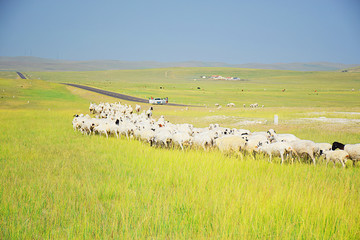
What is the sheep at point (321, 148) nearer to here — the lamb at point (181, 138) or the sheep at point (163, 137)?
the lamb at point (181, 138)

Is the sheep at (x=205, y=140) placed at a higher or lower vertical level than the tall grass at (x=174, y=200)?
lower

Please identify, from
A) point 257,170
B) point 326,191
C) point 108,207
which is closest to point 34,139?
point 108,207

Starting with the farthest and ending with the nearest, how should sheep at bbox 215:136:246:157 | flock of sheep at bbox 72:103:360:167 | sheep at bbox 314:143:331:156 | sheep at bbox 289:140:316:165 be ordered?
sheep at bbox 215:136:246:157, sheep at bbox 314:143:331:156, sheep at bbox 289:140:316:165, flock of sheep at bbox 72:103:360:167

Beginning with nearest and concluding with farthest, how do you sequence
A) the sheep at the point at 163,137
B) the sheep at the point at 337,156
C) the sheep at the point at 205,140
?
the sheep at the point at 337,156 → the sheep at the point at 205,140 → the sheep at the point at 163,137

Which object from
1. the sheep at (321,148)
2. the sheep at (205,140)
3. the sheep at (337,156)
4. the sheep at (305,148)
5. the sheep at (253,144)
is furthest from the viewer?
the sheep at (205,140)

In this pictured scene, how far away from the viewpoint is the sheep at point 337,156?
10227 mm

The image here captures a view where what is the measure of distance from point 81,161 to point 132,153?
7.46 feet

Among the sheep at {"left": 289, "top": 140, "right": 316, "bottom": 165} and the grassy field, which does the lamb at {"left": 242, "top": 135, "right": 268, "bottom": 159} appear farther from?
the grassy field

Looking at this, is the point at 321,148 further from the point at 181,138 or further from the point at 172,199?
the point at 172,199

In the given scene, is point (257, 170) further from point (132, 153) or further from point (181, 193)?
point (132, 153)

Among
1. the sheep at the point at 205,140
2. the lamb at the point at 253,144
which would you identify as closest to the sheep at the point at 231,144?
the lamb at the point at 253,144

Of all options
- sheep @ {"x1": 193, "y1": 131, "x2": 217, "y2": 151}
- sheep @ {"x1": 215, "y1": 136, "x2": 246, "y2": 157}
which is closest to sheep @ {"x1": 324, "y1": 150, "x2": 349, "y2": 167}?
sheep @ {"x1": 215, "y1": 136, "x2": 246, "y2": 157}

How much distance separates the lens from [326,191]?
22.5 feet

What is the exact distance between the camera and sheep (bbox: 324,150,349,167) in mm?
10227
